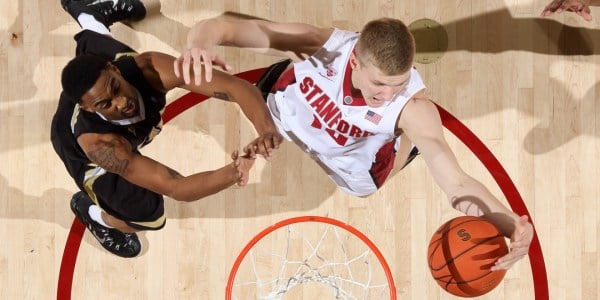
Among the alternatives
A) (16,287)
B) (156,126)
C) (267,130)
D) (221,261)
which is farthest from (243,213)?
(16,287)

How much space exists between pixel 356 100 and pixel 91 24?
1.50 meters

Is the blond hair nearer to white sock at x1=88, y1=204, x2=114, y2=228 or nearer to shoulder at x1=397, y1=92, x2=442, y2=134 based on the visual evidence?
shoulder at x1=397, y1=92, x2=442, y2=134

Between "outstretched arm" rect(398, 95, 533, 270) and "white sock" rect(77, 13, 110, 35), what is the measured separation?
163 centimetres

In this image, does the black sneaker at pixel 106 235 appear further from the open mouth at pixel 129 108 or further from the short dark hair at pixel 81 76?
the short dark hair at pixel 81 76

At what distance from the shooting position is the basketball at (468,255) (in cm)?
292

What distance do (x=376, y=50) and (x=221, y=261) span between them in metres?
1.63

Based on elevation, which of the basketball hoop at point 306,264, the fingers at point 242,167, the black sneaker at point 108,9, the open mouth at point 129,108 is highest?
the black sneaker at point 108,9

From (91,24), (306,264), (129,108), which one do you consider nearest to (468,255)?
(306,264)

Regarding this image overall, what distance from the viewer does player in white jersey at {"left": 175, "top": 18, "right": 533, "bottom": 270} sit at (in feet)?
8.89

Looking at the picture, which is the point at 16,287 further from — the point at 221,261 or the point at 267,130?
the point at 267,130

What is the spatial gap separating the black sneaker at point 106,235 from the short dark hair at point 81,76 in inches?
37.0

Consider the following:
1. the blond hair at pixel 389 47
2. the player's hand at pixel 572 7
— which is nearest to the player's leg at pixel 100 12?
the blond hair at pixel 389 47

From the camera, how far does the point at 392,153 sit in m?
3.47

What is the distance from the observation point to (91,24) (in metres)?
3.74
